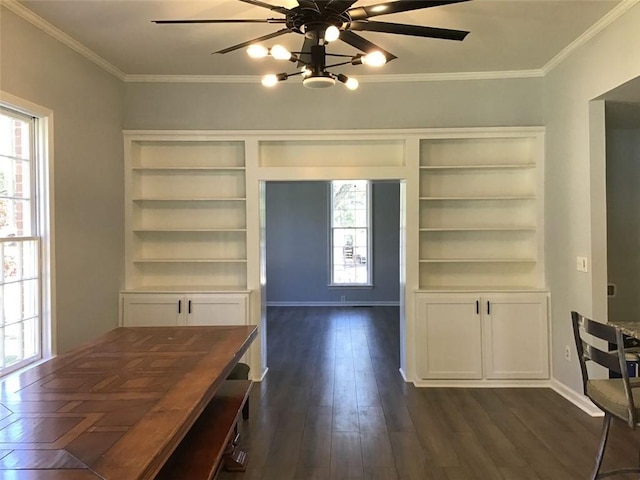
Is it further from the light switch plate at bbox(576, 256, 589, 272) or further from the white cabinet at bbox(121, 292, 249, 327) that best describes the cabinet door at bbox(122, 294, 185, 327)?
the light switch plate at bbox(576, 256, 589, 272)

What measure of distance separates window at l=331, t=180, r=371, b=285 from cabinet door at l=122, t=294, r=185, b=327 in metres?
4.59

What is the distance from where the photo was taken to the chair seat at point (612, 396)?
2.07m

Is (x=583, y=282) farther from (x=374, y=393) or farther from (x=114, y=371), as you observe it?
(x=114, y=371)

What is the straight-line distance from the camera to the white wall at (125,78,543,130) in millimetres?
4051

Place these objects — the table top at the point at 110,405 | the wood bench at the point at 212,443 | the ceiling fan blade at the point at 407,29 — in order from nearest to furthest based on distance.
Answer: the table top at the point at 110,405
the wood bench at the point at 212,443
the ceiling fan blade at the point at 407,29

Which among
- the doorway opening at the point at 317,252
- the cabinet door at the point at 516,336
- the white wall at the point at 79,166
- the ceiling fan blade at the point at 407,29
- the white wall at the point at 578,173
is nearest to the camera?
the ceiling fan blade at the point at 407,29

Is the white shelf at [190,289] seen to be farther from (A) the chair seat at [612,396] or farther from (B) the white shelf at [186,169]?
(A) the chair seat at [612,396]

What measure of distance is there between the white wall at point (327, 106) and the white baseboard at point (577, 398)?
2295 millimetres

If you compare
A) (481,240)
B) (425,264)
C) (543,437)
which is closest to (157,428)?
(543,437)

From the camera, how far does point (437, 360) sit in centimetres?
400

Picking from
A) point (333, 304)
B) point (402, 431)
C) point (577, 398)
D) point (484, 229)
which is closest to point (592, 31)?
point (484, 229)

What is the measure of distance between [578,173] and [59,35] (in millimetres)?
3896

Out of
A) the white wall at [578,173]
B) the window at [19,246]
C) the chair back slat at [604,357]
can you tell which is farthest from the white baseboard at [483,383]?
the window at [19,246]

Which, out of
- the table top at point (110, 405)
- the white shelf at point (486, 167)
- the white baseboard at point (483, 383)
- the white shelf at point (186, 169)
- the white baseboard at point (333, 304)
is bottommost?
the white baseboard at point (483, 383)
